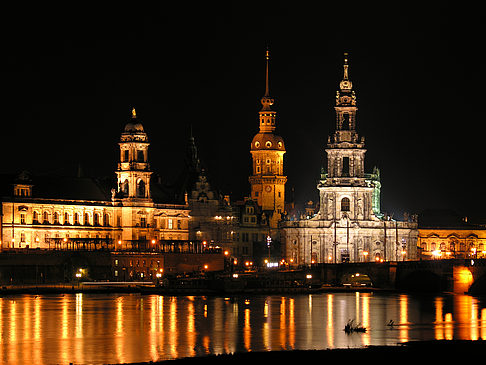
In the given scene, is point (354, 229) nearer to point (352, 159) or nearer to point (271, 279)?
point (352, 159)

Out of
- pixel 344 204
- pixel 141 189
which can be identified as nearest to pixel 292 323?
pixel 141 189

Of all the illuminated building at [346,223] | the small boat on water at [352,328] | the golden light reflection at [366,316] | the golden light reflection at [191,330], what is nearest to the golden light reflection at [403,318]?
the golden light reflection at [366,316]

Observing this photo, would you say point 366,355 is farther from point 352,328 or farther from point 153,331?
point 153,331

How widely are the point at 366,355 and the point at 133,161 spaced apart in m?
98.0

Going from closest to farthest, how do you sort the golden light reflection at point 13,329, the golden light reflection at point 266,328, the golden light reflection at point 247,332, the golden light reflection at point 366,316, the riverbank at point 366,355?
the riverbank at point 366,355 < the golden light reflection at point 13,329 < the golden light reflection at point 266,328 < the golden light reflection at point 247,332 < the golden light reflection at point 366,316

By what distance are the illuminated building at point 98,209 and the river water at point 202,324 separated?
25318 mm

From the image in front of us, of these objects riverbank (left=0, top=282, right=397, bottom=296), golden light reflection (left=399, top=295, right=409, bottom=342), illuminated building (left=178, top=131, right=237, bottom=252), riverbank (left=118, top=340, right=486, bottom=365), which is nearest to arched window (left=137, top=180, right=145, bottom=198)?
illuminated building (left=178, top=131, right=237, bottom=252)

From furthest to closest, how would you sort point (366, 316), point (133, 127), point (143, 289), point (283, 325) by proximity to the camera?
point (133, 127) → point (143, 289) → point (366, 316) → point (283, 325)

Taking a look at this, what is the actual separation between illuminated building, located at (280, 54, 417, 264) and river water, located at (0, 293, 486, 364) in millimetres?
41556

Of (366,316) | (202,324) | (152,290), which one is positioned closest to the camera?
(202,324)

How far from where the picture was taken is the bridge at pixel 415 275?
156 metres

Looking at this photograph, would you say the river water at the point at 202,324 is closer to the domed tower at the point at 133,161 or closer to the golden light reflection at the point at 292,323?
the golden light reflection at the point at 292,323

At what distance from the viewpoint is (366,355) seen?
84938 millimetres

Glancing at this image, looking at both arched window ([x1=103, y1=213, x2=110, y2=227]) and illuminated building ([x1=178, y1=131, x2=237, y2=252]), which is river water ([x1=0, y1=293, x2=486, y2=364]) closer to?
arched window ([x1=103, y1=213, x2=110, y2=227])
